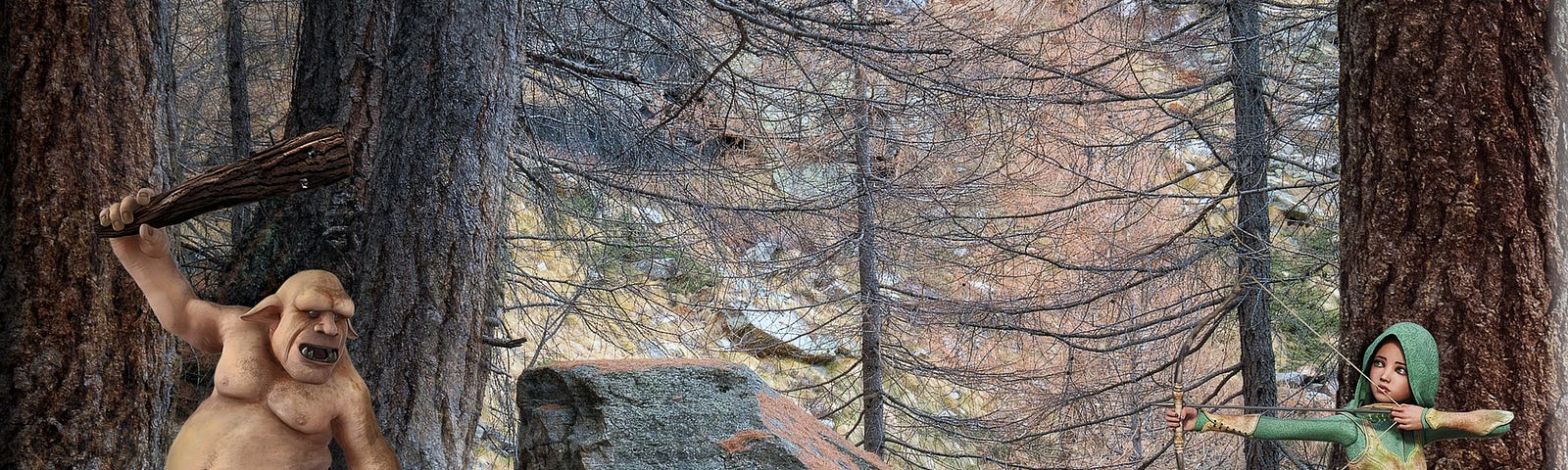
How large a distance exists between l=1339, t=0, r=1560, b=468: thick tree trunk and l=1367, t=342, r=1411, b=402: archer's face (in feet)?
2.36

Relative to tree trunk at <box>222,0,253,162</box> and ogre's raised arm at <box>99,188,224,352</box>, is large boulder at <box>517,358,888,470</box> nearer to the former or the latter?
ogre's raised arm at <box>99,188,224,352</box>

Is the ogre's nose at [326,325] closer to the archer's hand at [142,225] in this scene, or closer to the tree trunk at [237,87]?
the archer's hand at [142,225]

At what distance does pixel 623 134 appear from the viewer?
290 inches

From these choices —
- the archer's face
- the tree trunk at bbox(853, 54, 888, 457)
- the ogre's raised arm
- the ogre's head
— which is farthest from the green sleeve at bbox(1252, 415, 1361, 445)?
the tree trunk at bbox(853, 54, 888, 457)

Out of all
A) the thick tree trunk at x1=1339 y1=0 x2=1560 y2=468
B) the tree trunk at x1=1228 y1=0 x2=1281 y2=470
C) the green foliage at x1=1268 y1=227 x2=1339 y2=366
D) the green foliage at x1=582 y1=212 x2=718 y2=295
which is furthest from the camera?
the green foliage at x1=582 y1=212 x2=718 y2=295

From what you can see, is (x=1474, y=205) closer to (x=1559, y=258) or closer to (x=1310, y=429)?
(x=1559, y=258)

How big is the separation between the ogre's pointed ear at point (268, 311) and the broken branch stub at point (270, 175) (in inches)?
9.9

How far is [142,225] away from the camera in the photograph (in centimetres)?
269

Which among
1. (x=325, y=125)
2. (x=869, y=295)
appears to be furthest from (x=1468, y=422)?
(x=869, y=295)

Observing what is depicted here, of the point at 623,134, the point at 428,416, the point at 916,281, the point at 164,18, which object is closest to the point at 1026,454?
the point at 916,281

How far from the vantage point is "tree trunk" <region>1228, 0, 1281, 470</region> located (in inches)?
283

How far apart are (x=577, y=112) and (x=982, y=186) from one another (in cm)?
462

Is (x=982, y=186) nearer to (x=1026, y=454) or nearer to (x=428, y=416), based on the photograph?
(x=1026, y=454)

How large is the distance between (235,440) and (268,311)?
303 millimetres
